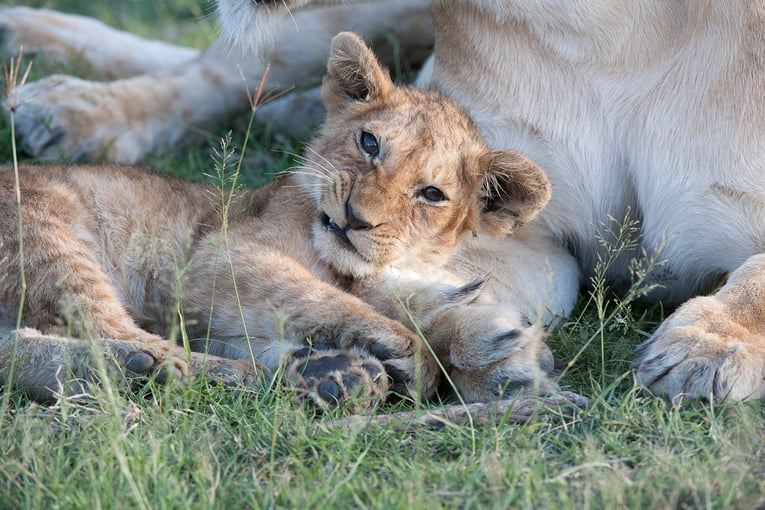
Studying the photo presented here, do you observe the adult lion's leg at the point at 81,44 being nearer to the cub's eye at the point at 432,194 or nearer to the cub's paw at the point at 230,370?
the cub's eye at the point at 432,194

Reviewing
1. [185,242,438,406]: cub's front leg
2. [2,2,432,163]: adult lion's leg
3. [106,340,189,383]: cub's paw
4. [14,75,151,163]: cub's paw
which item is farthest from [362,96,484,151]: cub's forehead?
[14,75,151,163]: cub's paw

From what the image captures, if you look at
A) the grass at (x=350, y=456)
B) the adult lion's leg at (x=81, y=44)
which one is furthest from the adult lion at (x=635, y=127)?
the adult lion's leg at (x=81, y=44)

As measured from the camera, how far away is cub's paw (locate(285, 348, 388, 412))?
6.18 ft

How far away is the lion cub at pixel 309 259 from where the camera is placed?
6.51ft

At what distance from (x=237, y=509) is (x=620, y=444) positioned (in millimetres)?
660

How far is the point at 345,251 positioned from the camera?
2266 mm

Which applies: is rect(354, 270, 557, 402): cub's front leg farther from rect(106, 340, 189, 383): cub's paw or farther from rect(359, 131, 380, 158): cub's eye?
rect(106, 340, 189, 383): cub's paw

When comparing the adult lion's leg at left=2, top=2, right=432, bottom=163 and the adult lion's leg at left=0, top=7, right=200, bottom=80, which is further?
the adult lion's leg at left=0, top=7, right=200, bottom=80

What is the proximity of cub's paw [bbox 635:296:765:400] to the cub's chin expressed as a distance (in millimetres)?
629

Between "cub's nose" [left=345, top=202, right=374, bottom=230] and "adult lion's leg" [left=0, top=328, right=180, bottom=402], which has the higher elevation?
"cub's nose" [left=345, top=202, right=374, bottom=230]

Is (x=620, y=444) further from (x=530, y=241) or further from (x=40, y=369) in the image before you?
(x=40, y=369)

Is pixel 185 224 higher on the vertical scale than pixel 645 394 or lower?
lower

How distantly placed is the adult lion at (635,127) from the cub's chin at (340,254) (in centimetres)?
33

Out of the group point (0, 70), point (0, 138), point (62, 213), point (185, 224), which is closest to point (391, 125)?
point (185, 224)
